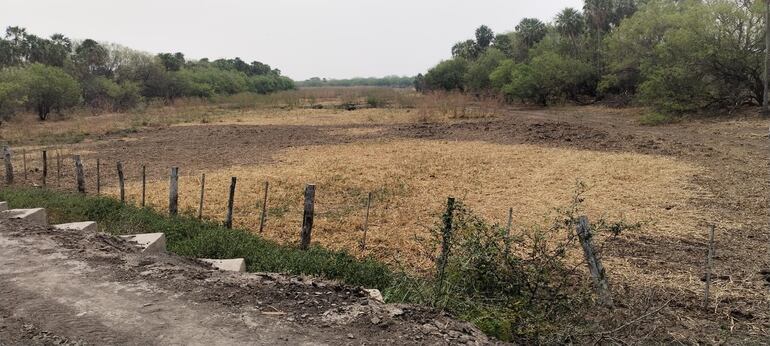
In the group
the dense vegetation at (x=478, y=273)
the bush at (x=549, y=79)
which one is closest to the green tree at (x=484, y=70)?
the bush at (x=549, y=79)

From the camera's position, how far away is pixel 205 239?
6.48 meters

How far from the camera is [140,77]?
56125 millimetres

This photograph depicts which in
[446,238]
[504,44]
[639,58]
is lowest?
[446,238]

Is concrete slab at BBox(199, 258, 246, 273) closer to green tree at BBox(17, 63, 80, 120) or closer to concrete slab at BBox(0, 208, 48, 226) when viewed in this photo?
concrete slab at BBox(0, 208, 48, 226)

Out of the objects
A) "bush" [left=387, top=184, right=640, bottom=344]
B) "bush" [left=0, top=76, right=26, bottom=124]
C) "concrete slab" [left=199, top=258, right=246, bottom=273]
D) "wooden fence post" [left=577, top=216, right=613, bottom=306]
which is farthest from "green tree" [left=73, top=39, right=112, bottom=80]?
"wooden fence post" [left=577, top=216, right=613, bottom=306]

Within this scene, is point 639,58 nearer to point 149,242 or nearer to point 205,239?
point 205,239

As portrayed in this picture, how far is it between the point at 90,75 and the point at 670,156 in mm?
54551

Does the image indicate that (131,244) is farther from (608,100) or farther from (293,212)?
(608,100)

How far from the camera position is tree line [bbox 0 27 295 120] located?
1385 inches

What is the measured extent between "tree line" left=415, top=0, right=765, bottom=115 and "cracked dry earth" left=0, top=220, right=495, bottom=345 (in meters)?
24.7

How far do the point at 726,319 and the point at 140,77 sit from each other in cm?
6067

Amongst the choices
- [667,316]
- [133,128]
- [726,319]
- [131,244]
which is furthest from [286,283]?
[133,128]

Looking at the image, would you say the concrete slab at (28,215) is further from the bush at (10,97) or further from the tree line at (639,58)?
the bush at (10,97)

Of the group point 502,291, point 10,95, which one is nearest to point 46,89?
point 10,95
